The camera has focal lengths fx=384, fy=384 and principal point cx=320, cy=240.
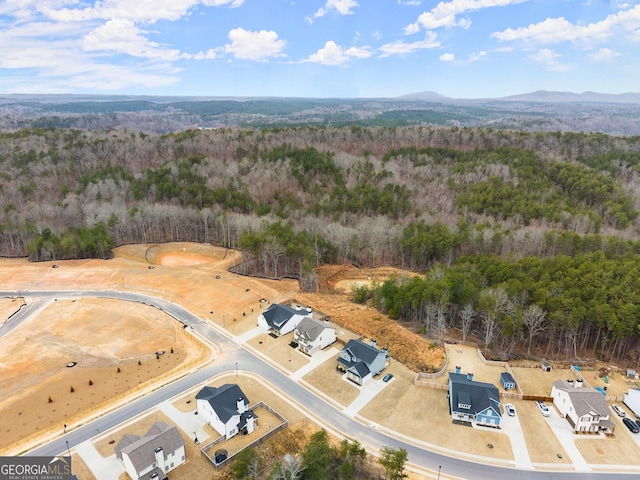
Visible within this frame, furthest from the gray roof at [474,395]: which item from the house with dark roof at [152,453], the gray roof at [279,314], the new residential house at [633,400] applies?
the house with dark roof at [152,453]

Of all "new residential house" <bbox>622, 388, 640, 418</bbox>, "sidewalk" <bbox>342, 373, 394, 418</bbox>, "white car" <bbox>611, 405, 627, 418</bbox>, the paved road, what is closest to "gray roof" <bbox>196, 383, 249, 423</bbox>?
the paved road

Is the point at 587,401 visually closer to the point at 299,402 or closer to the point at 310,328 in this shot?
the point at 299,402

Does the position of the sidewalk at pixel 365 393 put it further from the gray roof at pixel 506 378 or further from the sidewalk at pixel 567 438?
the sidewalk at pixel 567 438

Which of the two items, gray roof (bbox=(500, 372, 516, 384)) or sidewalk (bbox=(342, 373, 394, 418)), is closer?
sidewalk (bbox=(342, 373, 394, 418))

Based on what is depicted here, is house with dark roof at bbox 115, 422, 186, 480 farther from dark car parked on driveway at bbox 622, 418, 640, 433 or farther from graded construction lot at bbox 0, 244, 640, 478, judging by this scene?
dark car parked on driveway at bbox 622, 418, 640, 433

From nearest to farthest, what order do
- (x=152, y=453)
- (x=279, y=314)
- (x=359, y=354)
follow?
(x=152, y=453) < (x=359, y=354) < (x=279, y=314)

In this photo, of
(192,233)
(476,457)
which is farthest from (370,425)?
(192,233)

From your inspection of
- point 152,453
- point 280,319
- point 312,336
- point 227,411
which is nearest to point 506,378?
point 312,336
